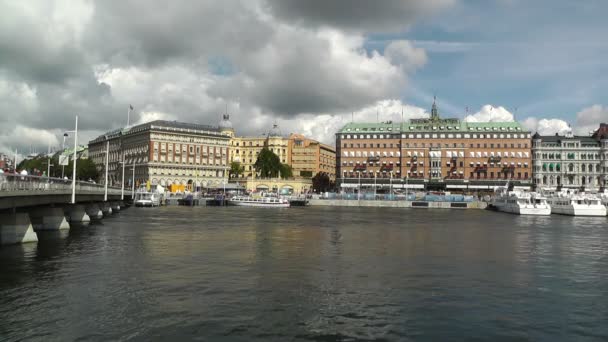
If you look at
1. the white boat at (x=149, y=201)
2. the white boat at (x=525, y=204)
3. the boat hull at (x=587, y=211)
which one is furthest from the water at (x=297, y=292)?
the white boat at (x=149, y=201)

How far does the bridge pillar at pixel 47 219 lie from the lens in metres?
58.7

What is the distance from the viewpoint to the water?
21.3 metres

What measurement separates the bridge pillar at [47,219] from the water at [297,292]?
1130 centimetres

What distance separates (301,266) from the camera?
36906mm

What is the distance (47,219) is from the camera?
59531 millimetres

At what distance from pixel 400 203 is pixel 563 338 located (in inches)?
6203

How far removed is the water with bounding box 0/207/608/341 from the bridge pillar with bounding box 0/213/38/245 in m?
1.44

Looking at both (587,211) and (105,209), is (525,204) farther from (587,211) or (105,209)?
(105,209)

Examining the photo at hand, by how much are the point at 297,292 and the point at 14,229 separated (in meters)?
30.0

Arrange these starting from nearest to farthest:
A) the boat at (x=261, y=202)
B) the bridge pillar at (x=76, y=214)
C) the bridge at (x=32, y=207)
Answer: the bridge at (x=32, y=207) < the bridge pillar at (x=76, y=214) < the boat at (x=261, y=202)

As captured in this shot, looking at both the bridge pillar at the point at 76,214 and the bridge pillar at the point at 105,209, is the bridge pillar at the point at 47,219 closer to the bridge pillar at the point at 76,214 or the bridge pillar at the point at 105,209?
the bridge pillar at the point at 76,214

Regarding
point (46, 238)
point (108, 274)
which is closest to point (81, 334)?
point (108, 274)

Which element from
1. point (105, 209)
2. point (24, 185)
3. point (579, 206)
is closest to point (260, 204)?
point (105, 209)

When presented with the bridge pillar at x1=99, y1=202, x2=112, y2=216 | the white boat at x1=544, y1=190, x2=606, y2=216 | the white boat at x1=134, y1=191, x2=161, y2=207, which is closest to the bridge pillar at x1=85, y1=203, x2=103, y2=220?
the bridge pillar at x1=99, y1=202, x2=112, y2=216
